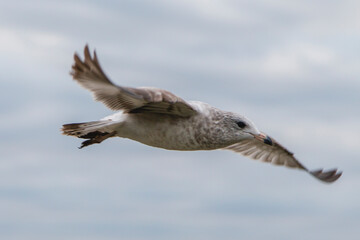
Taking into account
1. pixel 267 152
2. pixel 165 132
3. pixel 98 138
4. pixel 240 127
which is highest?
pixel 267 152

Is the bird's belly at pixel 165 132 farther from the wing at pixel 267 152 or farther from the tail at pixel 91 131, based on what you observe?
the wing at pixel 267 152

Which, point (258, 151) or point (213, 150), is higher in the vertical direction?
point (258, 151)

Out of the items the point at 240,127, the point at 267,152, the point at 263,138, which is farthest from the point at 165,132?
the point at 267,152

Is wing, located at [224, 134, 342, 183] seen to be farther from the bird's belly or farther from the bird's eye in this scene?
the bird's belly

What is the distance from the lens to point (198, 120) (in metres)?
18.5

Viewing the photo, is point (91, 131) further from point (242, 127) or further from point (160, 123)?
point (242, 127)

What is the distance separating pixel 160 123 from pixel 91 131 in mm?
1711

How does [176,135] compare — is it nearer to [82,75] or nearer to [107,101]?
[107,101]

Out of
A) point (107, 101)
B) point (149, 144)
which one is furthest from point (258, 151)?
point (107, 101)

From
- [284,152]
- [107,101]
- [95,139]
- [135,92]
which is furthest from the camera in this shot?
[284,152]

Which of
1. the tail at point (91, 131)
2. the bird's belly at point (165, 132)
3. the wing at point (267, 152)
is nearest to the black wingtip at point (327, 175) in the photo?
the wing at point (267, 152)

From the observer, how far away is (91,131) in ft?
61.8

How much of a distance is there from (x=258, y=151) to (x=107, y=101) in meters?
6.98

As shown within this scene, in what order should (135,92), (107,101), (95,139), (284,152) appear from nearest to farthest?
(135,92), (107,101), (95,139), (284,152)
